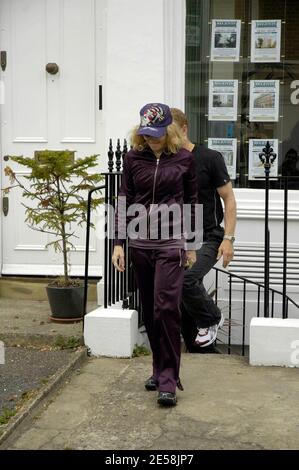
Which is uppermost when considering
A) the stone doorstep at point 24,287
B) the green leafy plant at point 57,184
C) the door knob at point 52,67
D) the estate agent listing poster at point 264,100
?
the door knob at point 52,67

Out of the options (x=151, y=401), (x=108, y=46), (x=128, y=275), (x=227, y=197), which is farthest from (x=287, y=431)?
(x=108, y=46)

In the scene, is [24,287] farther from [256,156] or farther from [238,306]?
[256,156]

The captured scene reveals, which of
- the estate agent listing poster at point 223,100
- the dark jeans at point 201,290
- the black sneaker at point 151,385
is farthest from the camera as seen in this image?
the estate agent listing poster at point 223,100

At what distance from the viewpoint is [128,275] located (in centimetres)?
555

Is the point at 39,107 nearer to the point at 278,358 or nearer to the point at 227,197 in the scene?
the point at 227,197

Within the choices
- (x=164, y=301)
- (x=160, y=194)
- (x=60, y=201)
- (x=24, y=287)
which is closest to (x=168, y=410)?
(x=164, y=301)

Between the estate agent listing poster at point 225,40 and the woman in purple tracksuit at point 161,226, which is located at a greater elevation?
the estate agent listing poster at point 225,40

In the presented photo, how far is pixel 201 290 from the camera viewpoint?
5184 mm

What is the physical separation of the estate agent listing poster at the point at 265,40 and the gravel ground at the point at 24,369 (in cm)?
339

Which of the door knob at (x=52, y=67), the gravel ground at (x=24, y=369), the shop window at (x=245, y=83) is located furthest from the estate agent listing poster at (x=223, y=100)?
the gravel ground at (x=24, y=369)

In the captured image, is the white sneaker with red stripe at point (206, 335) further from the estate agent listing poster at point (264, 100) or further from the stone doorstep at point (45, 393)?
the estate agent listing poster at point (264, 100)

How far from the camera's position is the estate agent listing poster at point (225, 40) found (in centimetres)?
667

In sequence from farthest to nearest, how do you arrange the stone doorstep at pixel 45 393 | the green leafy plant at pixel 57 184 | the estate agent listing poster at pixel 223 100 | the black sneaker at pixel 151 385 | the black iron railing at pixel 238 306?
1. the estate agent listing poster at pixel 223 100
2. the black iron railing at pixel 238 306
3. the green leafy plant at pixel 57 184
4. the black sneaker at pixel 151 385
5. the stone doorstep at pixel 45 393

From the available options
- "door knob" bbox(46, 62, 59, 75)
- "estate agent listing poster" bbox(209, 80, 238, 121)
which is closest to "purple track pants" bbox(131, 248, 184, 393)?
"estate agent listing poster" bbox(209, 80, 238, 121)
